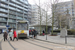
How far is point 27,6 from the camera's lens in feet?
256

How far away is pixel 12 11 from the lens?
62781 mm

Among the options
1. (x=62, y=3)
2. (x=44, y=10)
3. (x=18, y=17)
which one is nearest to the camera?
(x=62, y=3)

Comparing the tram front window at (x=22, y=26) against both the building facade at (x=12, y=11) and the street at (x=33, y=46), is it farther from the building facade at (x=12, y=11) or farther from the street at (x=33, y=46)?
the building facade at (x=12, y=11)

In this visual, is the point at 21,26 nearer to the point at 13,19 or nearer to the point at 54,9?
the point at 54,9

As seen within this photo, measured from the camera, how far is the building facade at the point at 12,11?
2196 inches

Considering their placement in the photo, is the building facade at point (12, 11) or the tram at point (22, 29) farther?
the building facade at point (12, 11)

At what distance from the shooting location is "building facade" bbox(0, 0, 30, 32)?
55781 mm

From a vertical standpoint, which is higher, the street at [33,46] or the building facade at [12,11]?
the building facade at [12,11]

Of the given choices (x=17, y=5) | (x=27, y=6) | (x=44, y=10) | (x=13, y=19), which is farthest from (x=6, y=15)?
(x=44, y=10)

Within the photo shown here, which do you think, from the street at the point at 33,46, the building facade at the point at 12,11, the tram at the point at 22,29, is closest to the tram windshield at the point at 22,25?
the tram at the point at 22,29

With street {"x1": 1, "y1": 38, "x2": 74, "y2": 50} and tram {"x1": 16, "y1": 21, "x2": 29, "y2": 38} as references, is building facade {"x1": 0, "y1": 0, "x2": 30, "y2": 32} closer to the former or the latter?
tram {"x1": 16, "y1": 21, "x2": 29, "y2": 38}

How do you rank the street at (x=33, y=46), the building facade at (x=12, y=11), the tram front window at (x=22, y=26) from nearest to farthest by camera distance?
the street at (x=33, y=46) < the tram front window at (x=22, y=26) < the building facade at (x=12, y=11)

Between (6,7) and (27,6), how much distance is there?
23533 mm

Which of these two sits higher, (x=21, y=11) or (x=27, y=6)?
(x=27, y=6)
